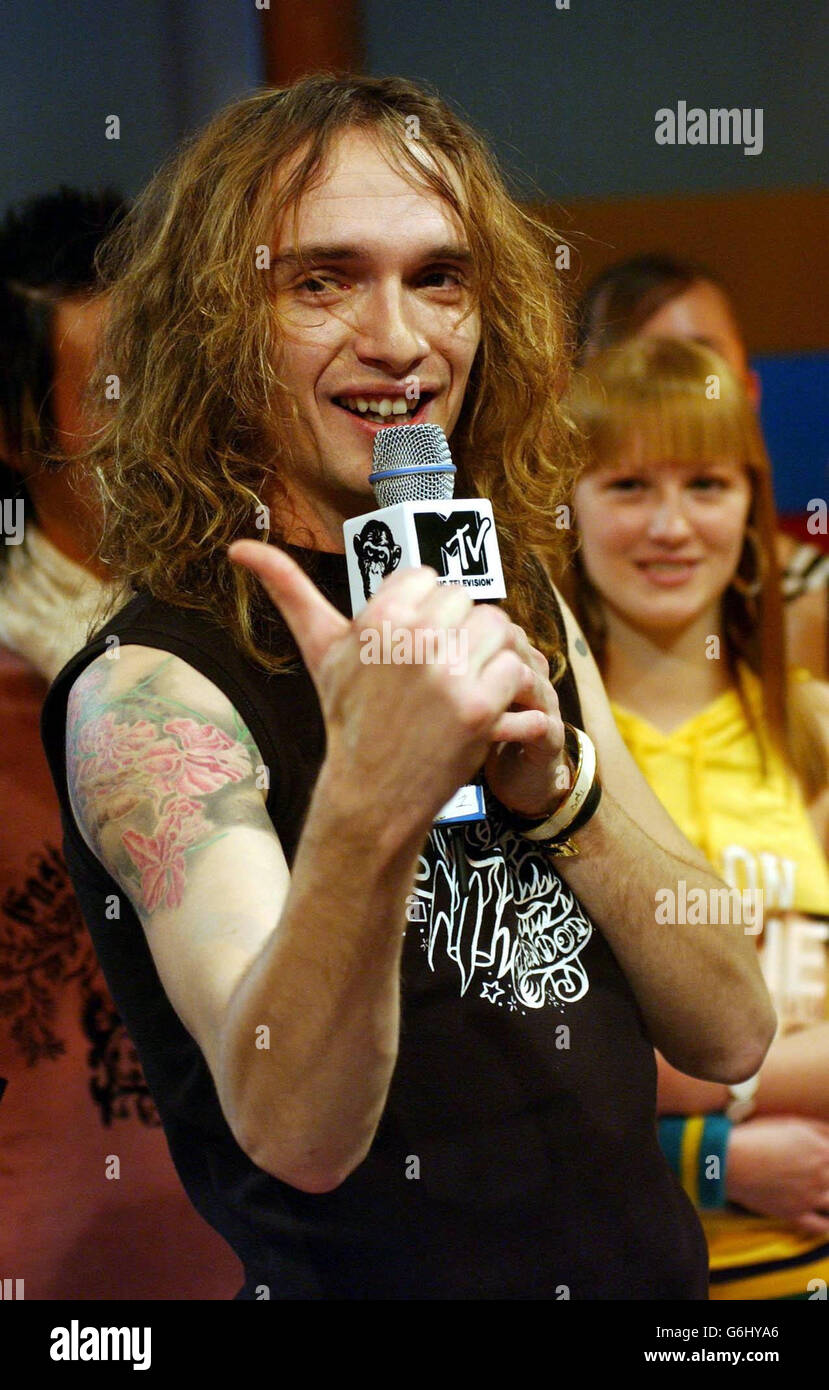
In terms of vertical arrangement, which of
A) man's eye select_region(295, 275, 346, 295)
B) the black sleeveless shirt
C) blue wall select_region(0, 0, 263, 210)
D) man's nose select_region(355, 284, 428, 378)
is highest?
blue wall select_region(0, 0, 263, 210)

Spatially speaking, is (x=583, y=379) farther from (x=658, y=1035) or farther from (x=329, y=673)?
(x=329, y=673)

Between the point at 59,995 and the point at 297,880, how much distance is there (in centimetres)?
140

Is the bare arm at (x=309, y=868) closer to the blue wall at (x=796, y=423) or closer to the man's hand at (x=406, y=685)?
the man's hand at (x=406, y=685)

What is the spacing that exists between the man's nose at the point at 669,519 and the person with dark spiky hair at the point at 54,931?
0.94m

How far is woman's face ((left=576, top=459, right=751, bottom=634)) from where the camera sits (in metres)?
2.30

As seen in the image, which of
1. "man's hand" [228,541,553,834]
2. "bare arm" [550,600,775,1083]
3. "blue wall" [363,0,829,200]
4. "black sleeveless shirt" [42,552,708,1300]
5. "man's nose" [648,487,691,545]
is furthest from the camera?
"man's nose" [648,487,691,545]

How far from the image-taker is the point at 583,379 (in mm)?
2217

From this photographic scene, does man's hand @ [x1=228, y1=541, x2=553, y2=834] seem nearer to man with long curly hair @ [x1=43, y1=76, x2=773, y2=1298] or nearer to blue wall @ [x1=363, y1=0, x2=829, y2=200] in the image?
man with long curly hair @ [x1=43, y1=76, x2=773, y2=1298]

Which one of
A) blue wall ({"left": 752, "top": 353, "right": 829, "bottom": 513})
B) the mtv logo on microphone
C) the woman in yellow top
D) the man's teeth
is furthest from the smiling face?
blue wall ({"left": 752, "top": 353, "right": 829, "bottom": 513})

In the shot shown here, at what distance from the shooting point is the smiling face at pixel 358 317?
4.06 ft

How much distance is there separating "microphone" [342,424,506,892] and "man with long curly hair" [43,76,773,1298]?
0.08 metres

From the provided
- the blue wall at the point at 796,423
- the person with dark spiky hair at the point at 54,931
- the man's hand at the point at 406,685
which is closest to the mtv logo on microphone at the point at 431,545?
the man's hand at the point at 406,685

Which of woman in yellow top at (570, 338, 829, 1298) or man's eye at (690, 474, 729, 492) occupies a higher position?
man's eye at (690, 474, 729, 492)

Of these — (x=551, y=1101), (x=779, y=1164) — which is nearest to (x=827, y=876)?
(x=779, y=1164)
